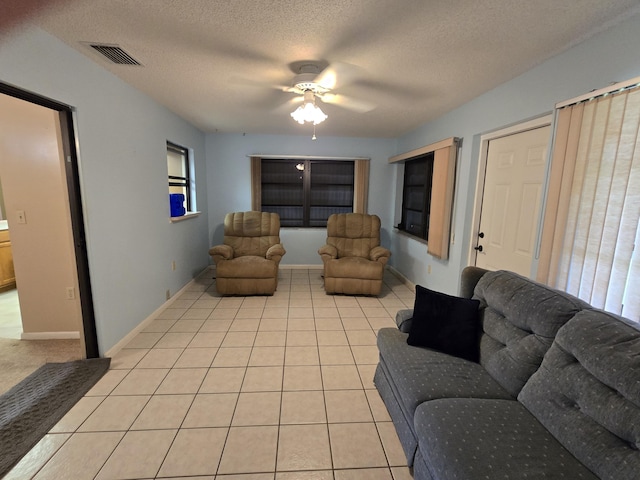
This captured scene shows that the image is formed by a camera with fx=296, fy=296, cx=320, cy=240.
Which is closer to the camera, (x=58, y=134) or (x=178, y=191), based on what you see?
(x=58, y=134)

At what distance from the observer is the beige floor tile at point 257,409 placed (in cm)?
178

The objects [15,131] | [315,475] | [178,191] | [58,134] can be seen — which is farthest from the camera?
[178,191]

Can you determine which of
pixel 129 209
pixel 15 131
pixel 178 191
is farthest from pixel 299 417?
pixel 178 191

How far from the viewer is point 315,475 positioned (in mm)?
1455

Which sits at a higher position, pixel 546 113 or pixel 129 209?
pixel 546 113

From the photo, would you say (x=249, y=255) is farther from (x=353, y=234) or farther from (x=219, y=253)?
(x=353, y=234)

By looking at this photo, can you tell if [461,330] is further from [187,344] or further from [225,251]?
[225,251]

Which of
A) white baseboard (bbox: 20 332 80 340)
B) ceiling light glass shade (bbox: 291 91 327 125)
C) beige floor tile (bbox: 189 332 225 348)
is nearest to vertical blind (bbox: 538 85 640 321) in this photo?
ceiling light glass shade (bbox: 291 91 327 125)

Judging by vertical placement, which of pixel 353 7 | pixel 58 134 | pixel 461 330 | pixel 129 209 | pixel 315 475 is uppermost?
pixel 353 7

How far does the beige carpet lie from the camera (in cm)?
214

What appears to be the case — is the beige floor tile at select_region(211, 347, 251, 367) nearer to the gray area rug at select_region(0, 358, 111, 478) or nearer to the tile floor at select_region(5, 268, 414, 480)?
the tile floor at select_region(5, 268, 414, 480)

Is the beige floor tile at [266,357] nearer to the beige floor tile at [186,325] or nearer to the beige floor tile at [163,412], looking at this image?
the beige floor tile at [163,412]

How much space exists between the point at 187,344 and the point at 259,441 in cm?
134

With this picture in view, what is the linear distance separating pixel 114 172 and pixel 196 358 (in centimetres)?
169
